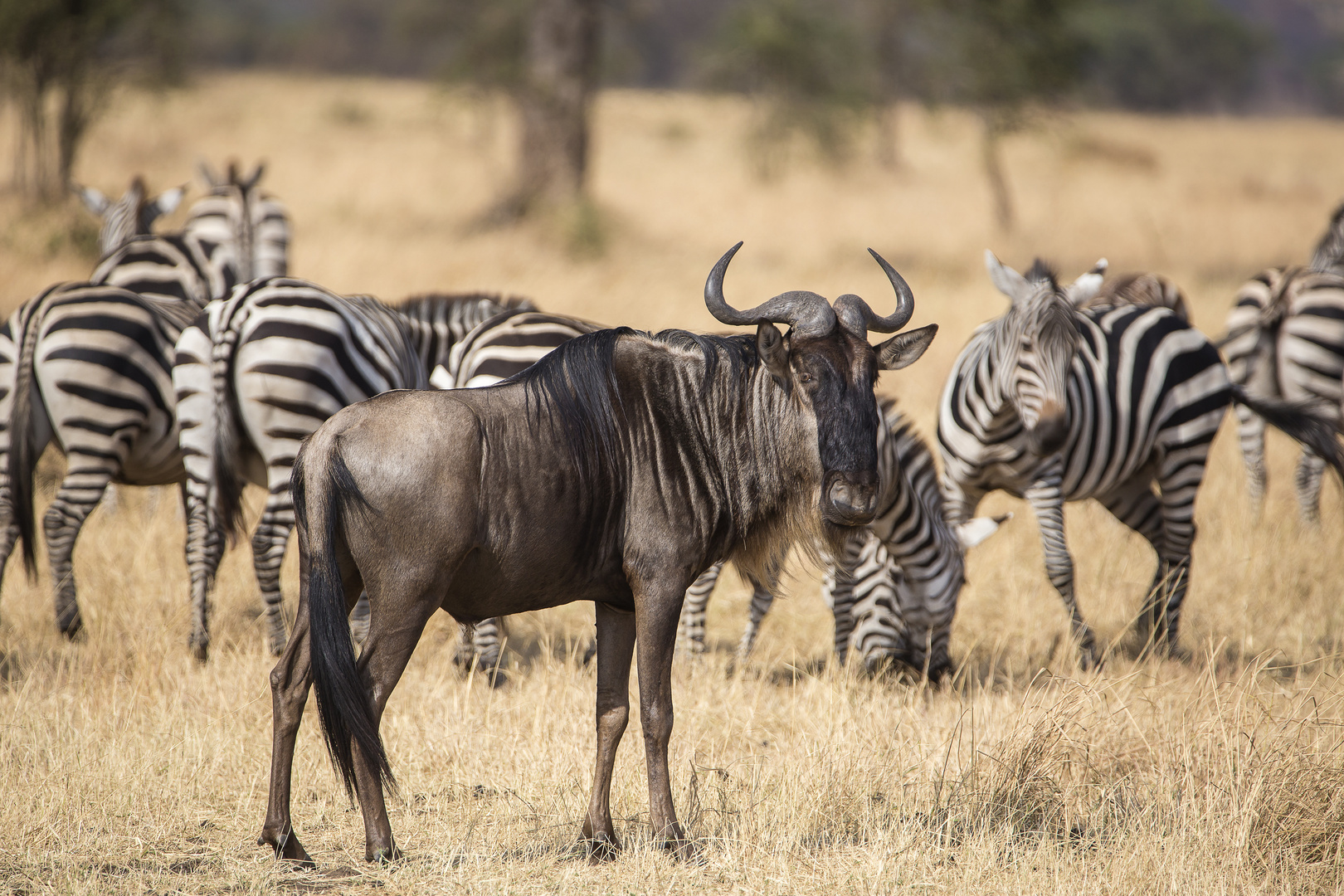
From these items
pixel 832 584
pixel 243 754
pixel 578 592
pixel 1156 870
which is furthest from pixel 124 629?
pixel 1156 870

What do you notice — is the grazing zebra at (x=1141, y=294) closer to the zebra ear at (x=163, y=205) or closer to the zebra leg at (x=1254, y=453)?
the zebra leg at (x=1254, y=453)

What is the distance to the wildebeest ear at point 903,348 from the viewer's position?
11.3 ft

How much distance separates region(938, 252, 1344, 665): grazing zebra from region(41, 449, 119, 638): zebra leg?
444cm

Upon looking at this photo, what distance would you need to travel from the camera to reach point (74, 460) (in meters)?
5.36

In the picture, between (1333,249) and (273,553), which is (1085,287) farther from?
(1333,249)

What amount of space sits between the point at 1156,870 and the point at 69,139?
15121mm

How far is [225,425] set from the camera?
203 inches

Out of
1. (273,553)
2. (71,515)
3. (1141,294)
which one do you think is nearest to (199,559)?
(273,553)

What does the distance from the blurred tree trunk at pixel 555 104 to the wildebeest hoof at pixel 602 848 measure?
45.8 feet

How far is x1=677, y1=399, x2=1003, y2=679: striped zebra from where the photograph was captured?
206 inches

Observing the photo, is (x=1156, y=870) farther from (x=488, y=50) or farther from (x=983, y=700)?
(x=488, y=50)

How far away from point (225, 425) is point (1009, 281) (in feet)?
13.5

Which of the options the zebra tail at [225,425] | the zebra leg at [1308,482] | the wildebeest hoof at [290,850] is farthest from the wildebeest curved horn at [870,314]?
the zebra leg at [1308,482]

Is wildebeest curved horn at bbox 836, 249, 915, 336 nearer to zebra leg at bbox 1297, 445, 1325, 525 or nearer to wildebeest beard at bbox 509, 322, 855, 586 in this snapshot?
wildebeest beard at bbox 509, 322, 855, 586
